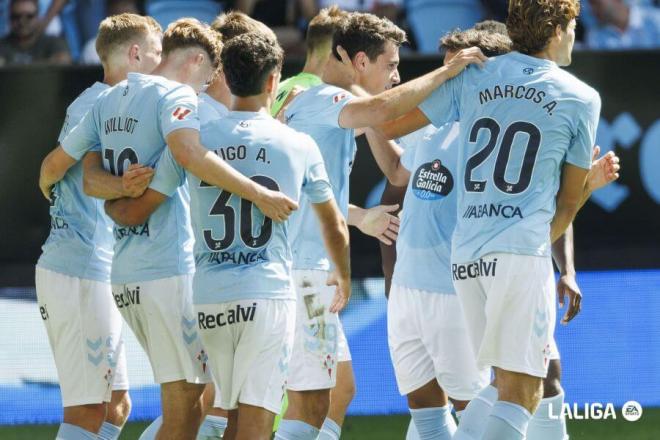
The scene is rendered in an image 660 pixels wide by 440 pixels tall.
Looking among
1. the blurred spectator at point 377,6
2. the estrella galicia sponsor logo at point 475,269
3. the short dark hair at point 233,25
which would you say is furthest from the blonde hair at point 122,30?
the blurred spectator at point 377,6


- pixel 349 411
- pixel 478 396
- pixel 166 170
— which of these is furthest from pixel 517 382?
pixel 349 411

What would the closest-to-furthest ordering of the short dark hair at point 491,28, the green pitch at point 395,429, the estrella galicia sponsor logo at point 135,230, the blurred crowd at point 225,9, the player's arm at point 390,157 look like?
the estrella galicia sponsor logo at point 135,230
the short dark hair at point 491,28
the player's arm at point 390,157
the green pitch at point 395,429
the blurred crowd at point 225,9

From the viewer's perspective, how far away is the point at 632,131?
8531 mm

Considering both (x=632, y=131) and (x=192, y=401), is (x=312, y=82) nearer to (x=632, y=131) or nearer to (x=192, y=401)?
(x=192, y=401)

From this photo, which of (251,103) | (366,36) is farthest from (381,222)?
(251,103)

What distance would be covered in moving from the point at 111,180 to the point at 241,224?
71cm

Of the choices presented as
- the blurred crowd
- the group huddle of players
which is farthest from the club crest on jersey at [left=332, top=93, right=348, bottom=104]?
the blurred crowd

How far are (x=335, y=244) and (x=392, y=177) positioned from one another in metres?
1.57

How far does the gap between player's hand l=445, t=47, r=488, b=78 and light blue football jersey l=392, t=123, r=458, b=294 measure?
803 mm

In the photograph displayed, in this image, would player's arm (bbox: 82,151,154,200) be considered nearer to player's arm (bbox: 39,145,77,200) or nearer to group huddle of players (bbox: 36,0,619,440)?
group huddle of players (bbox: 36,0,619,440)

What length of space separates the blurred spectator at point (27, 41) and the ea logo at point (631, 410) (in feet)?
15.4

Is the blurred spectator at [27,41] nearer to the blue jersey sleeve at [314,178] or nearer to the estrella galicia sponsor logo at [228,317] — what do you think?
the blue jersey sleeve at [314,178]

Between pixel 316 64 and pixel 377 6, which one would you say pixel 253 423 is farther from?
pixel 377 6

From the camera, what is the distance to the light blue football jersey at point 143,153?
5266 millimetres
